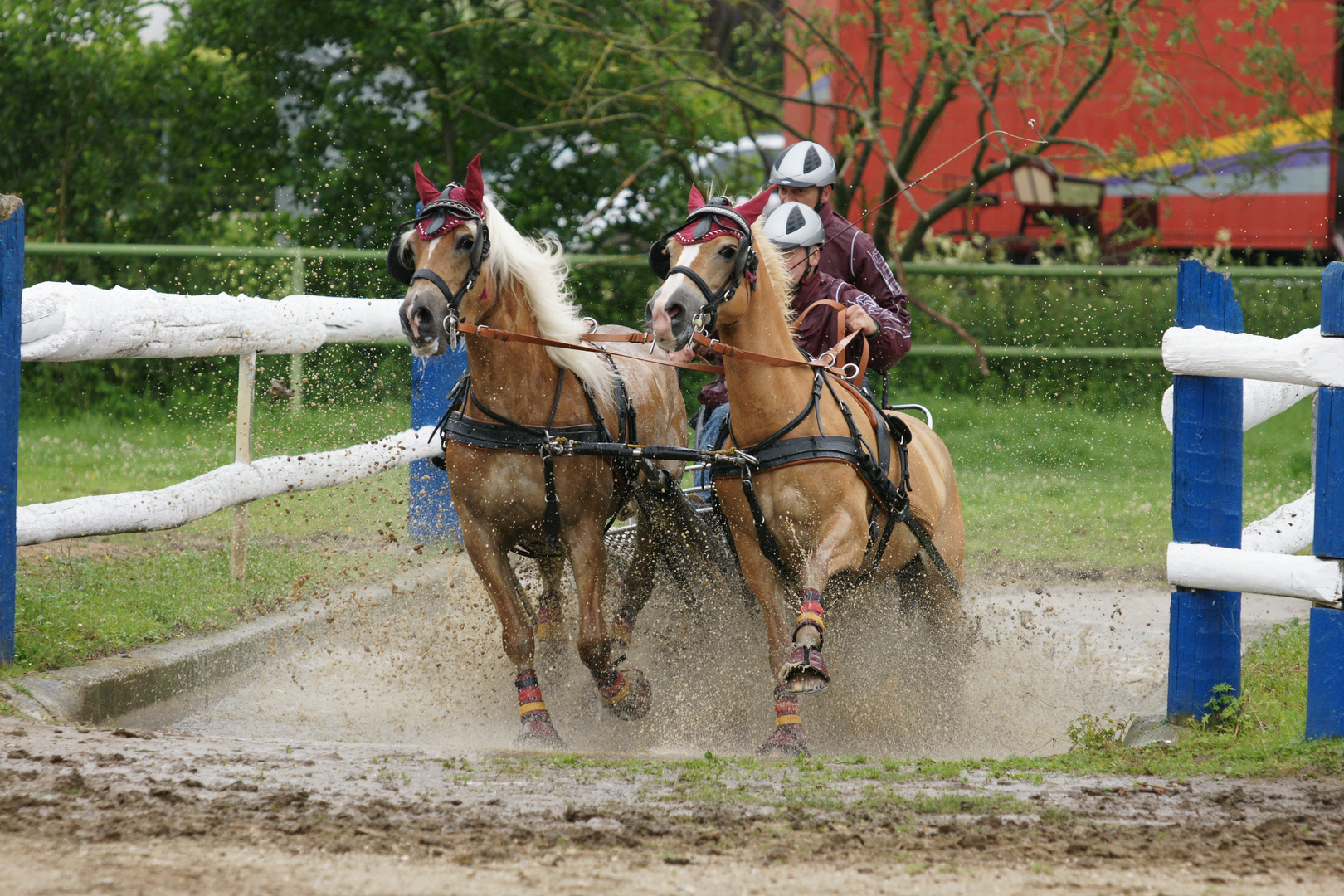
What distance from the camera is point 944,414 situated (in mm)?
10789

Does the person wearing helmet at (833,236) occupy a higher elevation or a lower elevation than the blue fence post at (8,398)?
higher

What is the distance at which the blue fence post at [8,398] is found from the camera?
14.6 feet

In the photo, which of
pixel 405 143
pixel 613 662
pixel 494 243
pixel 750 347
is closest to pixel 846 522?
pixel 750 347

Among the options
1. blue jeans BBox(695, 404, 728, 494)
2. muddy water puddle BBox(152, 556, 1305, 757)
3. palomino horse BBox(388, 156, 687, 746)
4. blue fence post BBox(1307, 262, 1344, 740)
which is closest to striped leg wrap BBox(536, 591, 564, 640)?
muddy water puddle BBox(152, 556, 1305, 757)

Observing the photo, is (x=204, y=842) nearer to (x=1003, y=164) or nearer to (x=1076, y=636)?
(x=1076, y=636)

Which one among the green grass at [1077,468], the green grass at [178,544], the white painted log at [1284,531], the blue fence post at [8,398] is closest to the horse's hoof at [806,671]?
the white painted log at [1284,531]

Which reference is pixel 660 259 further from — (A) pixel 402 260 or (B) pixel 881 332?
(B) pixel 881 332

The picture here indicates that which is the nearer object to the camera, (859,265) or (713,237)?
(713,237)

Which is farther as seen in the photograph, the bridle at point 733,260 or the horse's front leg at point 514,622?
the horse's front leg at point 514,622

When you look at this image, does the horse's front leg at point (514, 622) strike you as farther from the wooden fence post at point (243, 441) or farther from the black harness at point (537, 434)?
the wooden fence post at point (243, 441)

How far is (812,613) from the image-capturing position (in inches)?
165

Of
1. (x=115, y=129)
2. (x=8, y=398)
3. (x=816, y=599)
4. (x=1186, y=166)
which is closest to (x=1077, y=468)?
(x=1186, y=166)

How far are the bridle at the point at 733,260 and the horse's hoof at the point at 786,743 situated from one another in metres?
1.35

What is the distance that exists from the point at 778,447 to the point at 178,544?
4126mm
